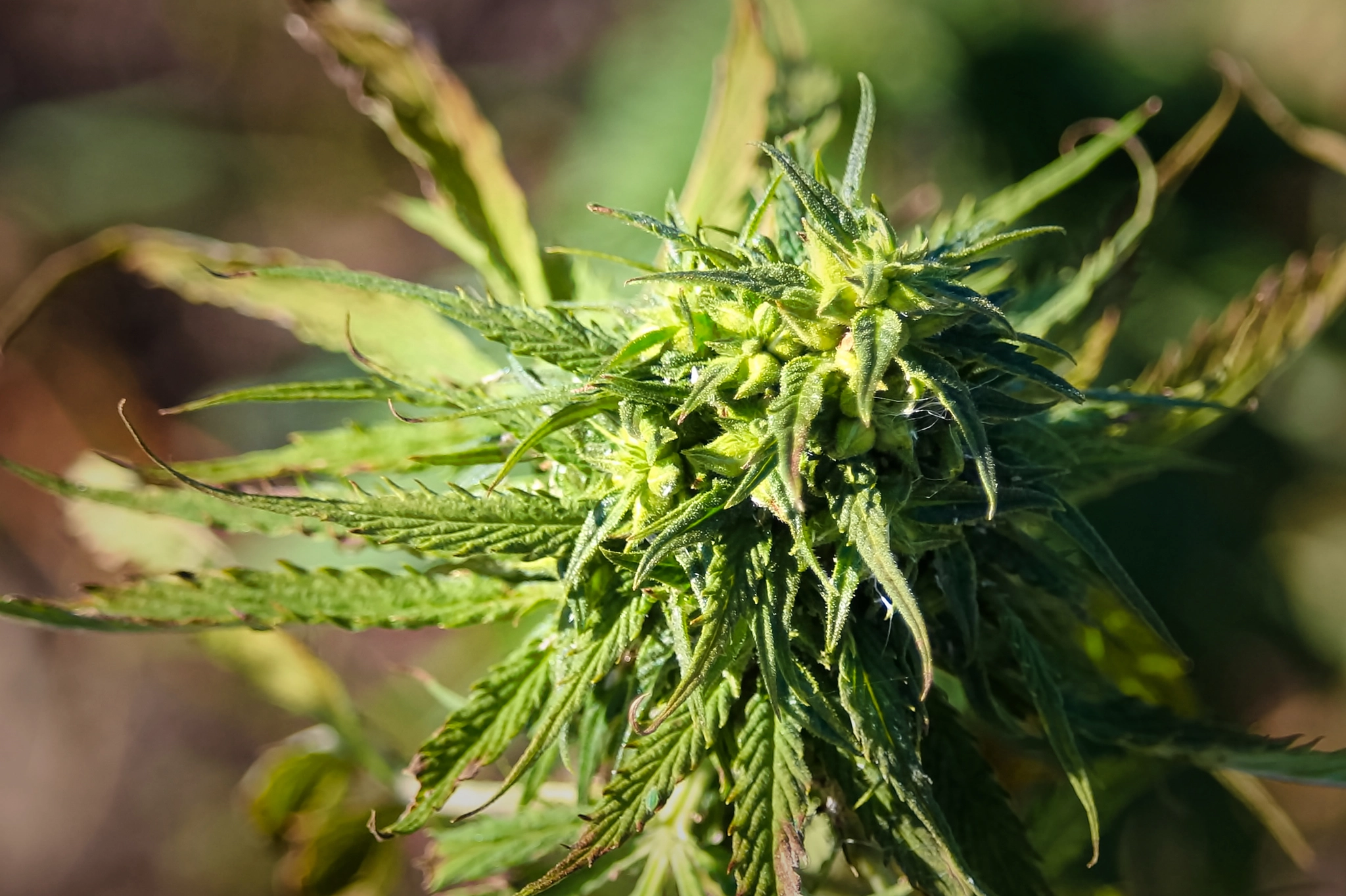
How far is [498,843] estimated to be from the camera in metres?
1.51

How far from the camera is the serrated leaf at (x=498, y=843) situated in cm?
148

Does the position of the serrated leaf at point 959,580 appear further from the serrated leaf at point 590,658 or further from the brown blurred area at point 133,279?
the brown blurred area at point 133,279

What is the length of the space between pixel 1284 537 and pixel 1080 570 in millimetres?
3354

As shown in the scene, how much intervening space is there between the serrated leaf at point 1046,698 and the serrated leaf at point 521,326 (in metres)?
0.61

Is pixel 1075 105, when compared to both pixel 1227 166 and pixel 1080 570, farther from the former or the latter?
pixel 1080 570

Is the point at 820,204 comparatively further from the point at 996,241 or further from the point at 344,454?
the point at 344,454

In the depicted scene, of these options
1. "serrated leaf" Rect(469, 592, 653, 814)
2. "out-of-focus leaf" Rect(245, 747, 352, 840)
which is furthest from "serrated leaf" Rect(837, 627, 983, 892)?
"out-of-focus leaf" Rect(245, 747, 352, 840)

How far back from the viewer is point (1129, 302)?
166 cm

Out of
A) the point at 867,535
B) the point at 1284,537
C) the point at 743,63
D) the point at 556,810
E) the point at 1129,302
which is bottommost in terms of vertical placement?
the point at 556,810

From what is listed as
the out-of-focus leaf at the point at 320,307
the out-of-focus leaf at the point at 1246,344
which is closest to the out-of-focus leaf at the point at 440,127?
the out-of-focus leaf at the point at 320,307

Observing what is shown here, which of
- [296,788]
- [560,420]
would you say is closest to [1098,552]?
[560,420]

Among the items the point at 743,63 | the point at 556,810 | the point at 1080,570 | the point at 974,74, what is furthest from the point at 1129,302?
the point at 974,74

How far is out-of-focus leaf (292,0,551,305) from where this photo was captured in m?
1.55

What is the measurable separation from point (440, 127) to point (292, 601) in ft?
2.80
